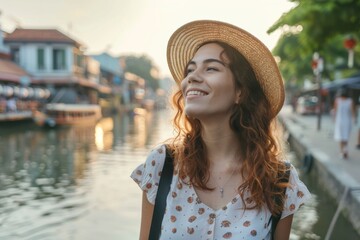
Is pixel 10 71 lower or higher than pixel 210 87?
higher

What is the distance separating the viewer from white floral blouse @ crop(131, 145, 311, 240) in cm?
184

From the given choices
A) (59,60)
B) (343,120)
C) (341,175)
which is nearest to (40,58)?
(59,60)

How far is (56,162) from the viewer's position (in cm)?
1297

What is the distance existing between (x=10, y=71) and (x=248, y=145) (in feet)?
109

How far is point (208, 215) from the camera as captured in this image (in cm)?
187

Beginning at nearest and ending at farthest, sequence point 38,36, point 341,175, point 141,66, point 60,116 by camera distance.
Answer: point 341,175, point 60,116, point 38,36, point 141,66

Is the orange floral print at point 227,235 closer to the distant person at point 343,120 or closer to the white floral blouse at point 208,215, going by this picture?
the white floral blouse at point 208,215

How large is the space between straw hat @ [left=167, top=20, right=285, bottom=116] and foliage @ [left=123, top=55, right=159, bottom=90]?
102167 millimetres

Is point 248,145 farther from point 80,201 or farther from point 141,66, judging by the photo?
point 141,66

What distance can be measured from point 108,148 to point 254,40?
1477 centimetres

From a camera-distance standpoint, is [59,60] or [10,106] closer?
[10,106]

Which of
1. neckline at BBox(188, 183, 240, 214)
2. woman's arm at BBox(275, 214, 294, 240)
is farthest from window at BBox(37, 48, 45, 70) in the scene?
woman's arm at BBox(275, 214, 294, 240)

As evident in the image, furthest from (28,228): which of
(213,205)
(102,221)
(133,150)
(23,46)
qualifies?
(23,46)

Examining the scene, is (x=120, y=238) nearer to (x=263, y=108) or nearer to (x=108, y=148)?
(x=263, y=108)
